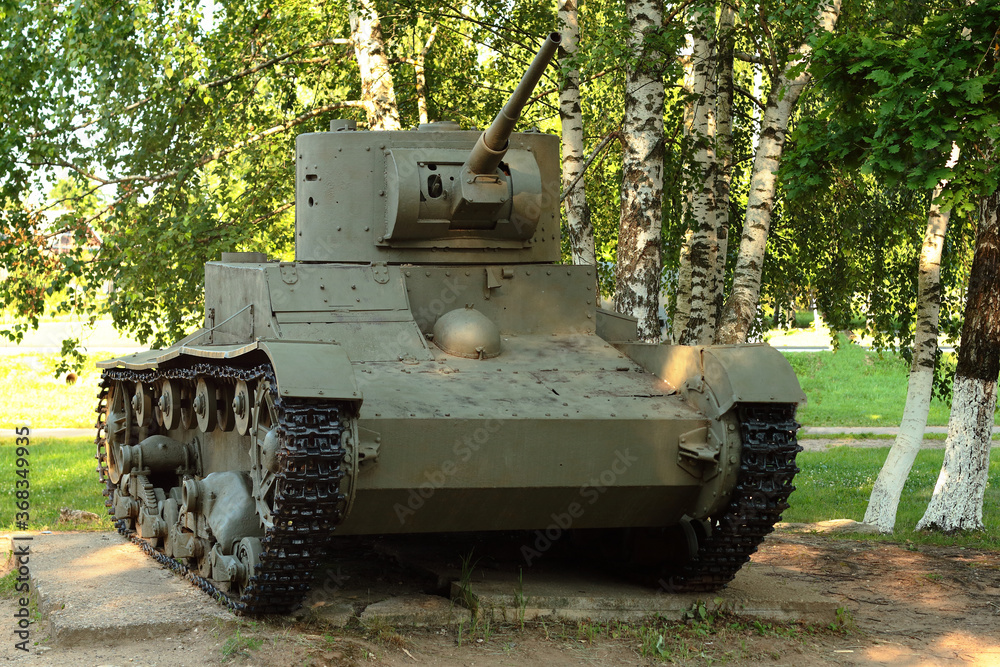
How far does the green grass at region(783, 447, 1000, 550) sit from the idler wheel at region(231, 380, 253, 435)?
665cm

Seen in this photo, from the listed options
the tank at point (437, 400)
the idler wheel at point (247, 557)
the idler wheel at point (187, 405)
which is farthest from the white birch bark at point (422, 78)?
the idler wheel at point (247, 557)

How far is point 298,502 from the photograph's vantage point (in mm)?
6332

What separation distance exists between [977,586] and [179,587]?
19.7 feet

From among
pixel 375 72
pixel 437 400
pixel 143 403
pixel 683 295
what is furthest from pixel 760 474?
pixel 375 72

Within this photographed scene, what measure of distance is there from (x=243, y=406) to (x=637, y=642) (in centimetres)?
289

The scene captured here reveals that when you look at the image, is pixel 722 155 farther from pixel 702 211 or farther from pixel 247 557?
pixel 247 557

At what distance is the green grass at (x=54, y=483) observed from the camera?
11859 millimetres

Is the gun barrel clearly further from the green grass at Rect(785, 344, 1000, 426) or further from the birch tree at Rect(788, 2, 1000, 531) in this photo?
the green grass at Rect(785, 344, 1000, 426)

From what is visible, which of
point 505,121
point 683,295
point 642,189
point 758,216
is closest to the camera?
point 505,121

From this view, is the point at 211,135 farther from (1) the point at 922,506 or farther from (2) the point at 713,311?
(1) the point at 922,506

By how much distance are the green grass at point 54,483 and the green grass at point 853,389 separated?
13.2 metres

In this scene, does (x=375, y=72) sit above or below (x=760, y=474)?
above

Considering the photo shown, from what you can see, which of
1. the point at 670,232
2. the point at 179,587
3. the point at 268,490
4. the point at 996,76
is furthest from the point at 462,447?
the point at 670,232

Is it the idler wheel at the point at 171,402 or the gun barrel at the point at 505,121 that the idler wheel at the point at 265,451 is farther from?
the gun barrel at the point at 505,121
